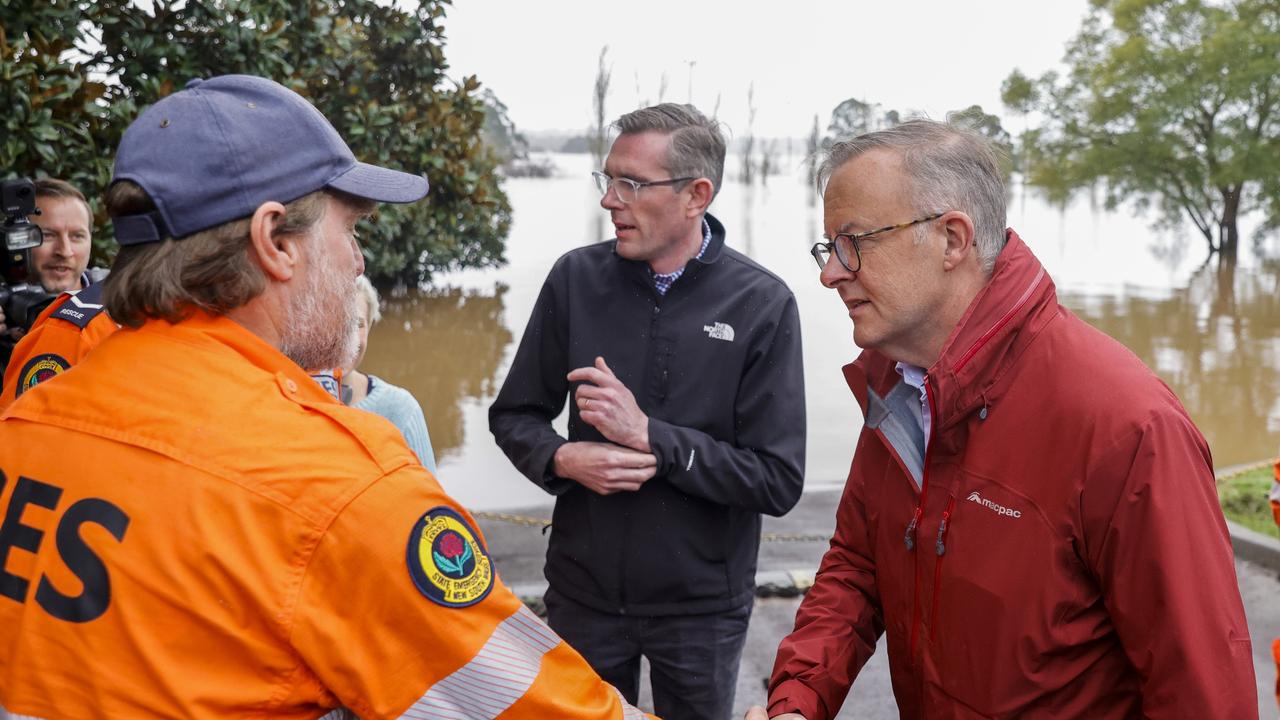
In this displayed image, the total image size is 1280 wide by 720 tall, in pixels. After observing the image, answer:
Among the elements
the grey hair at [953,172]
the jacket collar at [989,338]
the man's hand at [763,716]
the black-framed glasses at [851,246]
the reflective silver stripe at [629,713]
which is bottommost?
the man's hand at [763,716]

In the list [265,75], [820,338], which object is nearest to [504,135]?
[820,338]

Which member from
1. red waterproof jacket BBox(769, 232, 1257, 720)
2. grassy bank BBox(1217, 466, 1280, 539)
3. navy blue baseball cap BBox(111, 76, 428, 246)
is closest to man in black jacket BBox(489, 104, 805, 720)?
red waterproof jacket BBox(769, 232, 1257, 720)

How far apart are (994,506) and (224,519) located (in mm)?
1379

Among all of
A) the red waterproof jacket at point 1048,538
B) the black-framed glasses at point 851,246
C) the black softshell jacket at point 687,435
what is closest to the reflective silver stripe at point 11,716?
the red waterproof jacket at point 1048,538

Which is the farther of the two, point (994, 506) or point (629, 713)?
point (994, 506)

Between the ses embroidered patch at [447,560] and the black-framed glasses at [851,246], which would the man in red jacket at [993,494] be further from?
the ses embroidered patch at [447,560]

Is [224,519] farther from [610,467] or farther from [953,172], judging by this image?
[610,467]

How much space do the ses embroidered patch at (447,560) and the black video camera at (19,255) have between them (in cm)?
318

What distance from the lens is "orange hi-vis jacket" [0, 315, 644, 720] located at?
1.40 m

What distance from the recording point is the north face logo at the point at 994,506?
198 cm

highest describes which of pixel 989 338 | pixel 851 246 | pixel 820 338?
pixel 851 246

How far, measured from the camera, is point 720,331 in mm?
3295

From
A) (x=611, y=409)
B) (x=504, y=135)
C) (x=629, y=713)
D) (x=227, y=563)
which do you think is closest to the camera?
(x=227, y=563)

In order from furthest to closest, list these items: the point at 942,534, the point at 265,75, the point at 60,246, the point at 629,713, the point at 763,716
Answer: the point at 265,75 → the point at 60,246 → the point at 763,716 → the point at 942,534 → the point at 629,713
